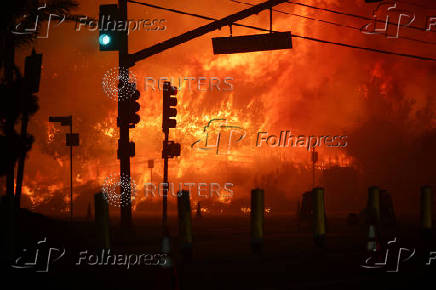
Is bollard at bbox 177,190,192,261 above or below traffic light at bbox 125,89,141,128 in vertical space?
below

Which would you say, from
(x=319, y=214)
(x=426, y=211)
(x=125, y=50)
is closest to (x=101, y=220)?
(x=319, y=214)

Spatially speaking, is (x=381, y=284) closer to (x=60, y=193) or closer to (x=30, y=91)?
(x=30, y=91)

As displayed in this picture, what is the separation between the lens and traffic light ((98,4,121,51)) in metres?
18.5

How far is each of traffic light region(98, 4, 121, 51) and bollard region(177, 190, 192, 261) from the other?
24.4 feet

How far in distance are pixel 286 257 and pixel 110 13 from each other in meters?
9.25

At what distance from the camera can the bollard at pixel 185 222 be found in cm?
1242

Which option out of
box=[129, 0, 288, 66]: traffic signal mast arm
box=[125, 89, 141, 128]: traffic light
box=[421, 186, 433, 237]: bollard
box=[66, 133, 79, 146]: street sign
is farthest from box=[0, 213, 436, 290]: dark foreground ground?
box=[66, 133, 79, 146]: street sign

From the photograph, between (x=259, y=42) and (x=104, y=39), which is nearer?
(x=259, y=42)

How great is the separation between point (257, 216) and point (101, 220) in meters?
3.90

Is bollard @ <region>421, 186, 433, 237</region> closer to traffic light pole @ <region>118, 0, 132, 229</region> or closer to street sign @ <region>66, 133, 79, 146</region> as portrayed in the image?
traffic light pole @ <region>118, 0, 132, 229</region>

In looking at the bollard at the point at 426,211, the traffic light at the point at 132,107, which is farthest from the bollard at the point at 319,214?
the traffic light at the point at 132,107

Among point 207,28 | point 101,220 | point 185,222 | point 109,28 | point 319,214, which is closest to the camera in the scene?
point 101,220

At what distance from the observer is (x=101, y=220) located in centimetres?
1041

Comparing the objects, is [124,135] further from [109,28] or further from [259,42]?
[259,42]
